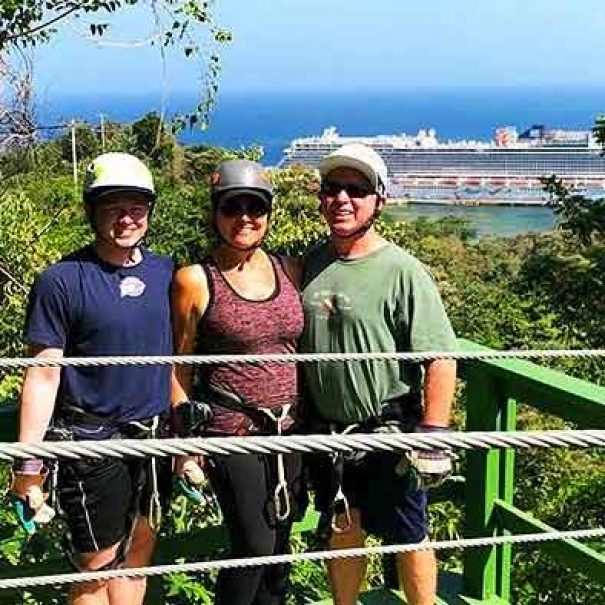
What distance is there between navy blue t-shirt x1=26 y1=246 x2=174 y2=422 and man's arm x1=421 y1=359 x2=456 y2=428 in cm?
42

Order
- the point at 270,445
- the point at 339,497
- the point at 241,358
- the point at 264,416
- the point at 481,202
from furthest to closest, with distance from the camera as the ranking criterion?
the point at 481,202
the point at 339,497
the point at 264,416
the point at 241,358
the point at 270,445

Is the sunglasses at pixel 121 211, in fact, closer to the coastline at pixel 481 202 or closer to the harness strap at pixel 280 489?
the harness strap at pixel 280 489

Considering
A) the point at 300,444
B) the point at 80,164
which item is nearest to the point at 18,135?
the point at 80,164

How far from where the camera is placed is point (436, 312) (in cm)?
203

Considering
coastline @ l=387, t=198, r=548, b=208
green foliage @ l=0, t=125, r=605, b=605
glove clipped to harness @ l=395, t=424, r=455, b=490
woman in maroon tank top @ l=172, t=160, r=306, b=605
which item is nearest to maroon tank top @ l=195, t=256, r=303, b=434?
woman in maroon tank top @ l=172, t=160, r=306, b=605

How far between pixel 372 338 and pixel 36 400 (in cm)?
53

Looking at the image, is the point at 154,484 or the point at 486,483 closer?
the point at 154,484

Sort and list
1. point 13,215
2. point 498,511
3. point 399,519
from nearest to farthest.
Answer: point 399,519
point 498,511
point 13,215

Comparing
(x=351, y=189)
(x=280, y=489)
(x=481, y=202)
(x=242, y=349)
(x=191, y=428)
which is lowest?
(x=280, y=489)

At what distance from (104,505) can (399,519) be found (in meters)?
0.50

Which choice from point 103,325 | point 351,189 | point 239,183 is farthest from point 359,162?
point 103,325

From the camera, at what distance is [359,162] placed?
2.01 meters

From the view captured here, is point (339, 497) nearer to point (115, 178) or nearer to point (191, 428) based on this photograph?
point (191, 428)

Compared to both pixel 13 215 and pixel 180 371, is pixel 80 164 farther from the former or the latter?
pixel 180 371
